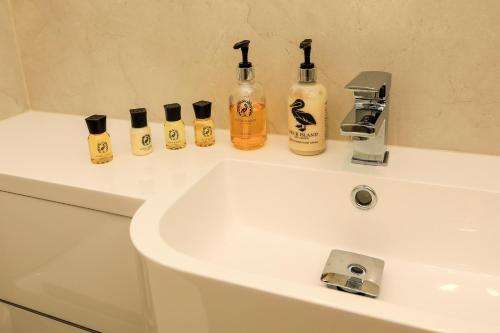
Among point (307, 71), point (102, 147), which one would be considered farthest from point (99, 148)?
point (307, 71)

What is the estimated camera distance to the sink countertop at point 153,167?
0.68 metres

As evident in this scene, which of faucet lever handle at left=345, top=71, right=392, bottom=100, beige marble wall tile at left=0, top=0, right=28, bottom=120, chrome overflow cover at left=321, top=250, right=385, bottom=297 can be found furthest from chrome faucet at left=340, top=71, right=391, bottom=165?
beige marble wall tile at left=0, top=0, right=28, bottom=120

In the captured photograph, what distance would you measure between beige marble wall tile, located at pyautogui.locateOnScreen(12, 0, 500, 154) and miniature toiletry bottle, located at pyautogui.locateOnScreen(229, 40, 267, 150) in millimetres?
61

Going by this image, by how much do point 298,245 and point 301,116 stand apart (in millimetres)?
201

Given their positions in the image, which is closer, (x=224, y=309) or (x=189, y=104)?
(x=224, y=309)

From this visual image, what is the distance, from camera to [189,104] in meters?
0.93

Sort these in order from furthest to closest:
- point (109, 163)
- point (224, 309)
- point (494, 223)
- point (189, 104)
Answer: point (189, 104), point (109, 163), point (494, 223), point (224, 309)

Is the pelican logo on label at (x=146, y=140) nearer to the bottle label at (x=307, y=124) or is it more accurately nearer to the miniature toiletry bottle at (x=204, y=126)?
the miniature toiletry bottle at (x=204, y=126)

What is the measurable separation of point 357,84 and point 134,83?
480mm

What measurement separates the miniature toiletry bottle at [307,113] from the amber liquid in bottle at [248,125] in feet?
0.19

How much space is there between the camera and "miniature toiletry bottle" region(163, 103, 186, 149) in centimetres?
80

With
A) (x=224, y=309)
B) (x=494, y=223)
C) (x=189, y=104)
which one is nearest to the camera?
(x=224, y=309)

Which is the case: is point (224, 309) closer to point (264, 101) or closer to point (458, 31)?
point (264, 101)

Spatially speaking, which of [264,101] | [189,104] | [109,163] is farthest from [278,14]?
[109,163]
